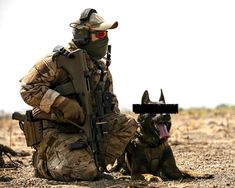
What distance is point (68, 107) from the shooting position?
25.7 ft

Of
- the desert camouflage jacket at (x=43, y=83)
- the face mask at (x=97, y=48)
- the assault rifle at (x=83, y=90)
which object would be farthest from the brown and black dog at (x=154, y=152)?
the desert camouflage jacket at (x=43, y=83)

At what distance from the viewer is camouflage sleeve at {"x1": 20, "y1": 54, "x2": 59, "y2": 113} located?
7844mm

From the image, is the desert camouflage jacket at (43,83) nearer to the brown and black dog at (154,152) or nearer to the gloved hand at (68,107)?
the gloved hand at (68,107)

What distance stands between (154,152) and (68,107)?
3.89 ft

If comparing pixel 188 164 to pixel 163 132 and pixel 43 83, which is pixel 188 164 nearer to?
pixel 163 132

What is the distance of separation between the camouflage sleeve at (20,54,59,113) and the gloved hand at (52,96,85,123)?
0.09 m

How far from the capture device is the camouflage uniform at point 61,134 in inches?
311

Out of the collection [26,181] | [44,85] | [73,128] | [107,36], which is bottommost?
[26,181]

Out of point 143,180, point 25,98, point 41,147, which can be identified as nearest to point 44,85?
point 25,98

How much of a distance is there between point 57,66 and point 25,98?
512mm

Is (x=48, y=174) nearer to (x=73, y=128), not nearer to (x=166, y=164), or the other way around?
(x=73, y=128)

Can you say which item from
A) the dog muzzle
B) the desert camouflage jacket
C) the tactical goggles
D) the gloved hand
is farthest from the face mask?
the dog muzzle

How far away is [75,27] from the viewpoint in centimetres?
820

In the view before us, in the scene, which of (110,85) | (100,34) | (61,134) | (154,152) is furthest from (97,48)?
(154,152)
